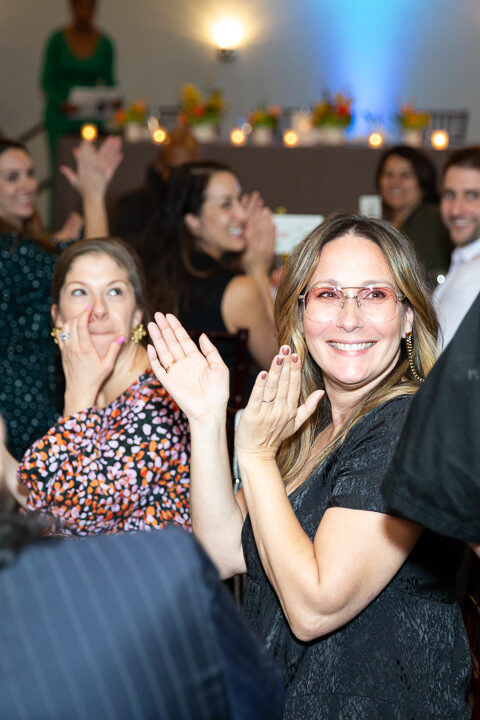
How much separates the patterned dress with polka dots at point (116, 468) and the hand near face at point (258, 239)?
1.28m

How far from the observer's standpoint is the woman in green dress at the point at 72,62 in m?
6.76

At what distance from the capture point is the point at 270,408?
1.41 meters

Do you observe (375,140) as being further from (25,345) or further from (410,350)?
(410,350)

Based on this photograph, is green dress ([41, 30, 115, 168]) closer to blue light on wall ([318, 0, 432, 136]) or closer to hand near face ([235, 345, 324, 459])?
blue light on wall ([318, 0, 432, 136])

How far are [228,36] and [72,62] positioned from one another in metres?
2.48

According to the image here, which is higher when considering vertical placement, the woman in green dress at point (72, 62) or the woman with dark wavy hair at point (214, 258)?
the woman in green dress at point (72, 62)

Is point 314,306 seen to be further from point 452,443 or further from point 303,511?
point 452,443

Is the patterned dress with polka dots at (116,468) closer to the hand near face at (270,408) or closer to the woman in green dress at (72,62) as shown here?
the hand near face at (270,408)

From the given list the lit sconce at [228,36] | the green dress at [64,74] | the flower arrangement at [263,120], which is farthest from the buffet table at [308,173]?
the lit sconce at [228,36]

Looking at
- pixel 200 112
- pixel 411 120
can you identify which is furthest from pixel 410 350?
pixel 411 120

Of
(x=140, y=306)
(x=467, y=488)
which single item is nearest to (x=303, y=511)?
(x=467, y=488)

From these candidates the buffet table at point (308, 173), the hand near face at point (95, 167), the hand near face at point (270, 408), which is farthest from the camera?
the buffet table at point (308, 173)

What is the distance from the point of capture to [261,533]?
4.36ft

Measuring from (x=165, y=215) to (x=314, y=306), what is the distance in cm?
185
